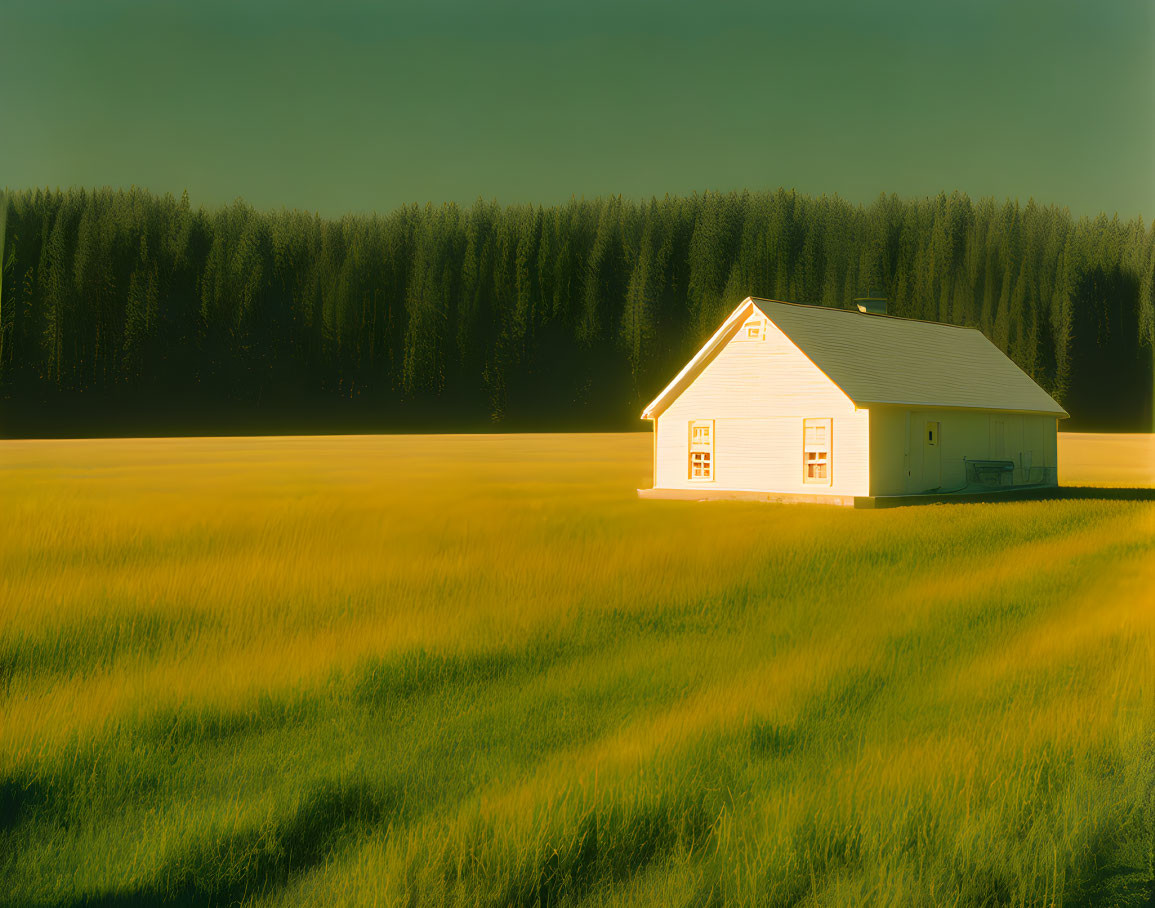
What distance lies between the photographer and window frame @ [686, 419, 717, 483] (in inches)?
1094

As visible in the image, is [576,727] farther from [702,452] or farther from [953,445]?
[953,445]

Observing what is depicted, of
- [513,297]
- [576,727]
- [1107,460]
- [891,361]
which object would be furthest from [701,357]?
[513,297]

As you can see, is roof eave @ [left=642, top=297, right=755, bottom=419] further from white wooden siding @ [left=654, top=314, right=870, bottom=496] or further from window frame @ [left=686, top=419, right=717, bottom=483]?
window frame @ [left=686, top=419, right=717, bottom=483]

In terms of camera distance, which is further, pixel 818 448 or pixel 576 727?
pixel 818 448

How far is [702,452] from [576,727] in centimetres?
2208

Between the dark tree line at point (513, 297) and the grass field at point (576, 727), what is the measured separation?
2465 inches

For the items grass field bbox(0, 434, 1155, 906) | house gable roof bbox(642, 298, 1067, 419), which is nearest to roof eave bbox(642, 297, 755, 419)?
house gable roof bbox(642, 298, 1067, 419)

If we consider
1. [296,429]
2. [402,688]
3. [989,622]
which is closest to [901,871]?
[402,688]

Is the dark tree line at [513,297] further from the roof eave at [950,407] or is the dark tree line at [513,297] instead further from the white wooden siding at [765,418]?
the white wooden siding at [765,418]

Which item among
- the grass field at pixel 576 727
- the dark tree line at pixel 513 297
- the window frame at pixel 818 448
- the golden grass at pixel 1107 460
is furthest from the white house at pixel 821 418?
the dark tree line at pixel 513 297

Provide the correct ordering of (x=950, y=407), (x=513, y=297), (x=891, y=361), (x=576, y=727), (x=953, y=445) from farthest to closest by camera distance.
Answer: (x=513, y=297) → (x=891, y=361) → (x=953, y=445) → (x=950, y=407) → (x=576, y=727)

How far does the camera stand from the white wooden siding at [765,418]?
83.7 feet

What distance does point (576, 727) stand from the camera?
6336mm

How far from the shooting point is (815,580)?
11969mm
